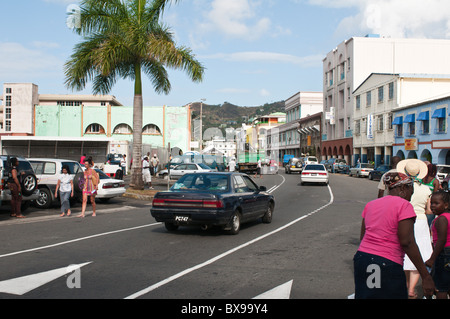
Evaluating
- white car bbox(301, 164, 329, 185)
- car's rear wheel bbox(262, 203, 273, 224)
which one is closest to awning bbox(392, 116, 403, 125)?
white car bbox(301, 164, 329, 185)

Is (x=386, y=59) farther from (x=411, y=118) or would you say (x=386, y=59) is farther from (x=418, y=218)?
(x=418, y=218)

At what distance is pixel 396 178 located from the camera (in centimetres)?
425

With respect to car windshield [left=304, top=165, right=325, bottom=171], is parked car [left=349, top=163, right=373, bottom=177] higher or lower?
lower

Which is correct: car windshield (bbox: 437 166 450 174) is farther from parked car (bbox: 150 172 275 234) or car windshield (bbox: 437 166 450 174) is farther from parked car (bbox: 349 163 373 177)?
parked car (bbox: 349 163 373 177)

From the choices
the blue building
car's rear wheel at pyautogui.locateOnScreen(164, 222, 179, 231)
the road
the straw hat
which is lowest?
the road

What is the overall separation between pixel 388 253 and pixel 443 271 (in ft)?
4.53

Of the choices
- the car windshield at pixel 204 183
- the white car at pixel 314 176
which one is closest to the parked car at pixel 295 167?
the white car at pixel 314 176

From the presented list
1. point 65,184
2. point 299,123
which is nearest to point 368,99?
point 299,123

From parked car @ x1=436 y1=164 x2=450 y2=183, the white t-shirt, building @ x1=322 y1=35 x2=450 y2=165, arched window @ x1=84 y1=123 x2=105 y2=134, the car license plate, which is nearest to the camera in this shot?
the car license plate

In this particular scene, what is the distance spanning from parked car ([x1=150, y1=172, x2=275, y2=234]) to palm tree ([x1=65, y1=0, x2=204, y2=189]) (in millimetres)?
10110

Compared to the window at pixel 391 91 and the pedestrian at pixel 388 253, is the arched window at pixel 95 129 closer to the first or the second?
the window at pixel 391 91

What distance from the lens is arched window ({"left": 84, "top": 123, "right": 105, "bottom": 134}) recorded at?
5551 centimetres

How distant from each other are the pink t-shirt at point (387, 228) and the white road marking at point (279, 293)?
1901mm
